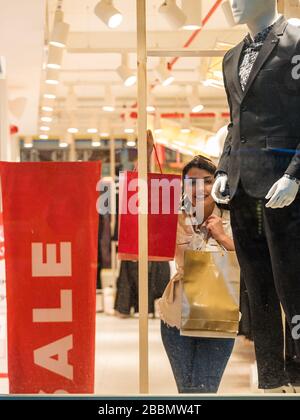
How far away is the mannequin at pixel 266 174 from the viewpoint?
306cm

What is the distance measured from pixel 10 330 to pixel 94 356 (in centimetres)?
35

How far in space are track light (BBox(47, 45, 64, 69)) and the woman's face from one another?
0.75 metres

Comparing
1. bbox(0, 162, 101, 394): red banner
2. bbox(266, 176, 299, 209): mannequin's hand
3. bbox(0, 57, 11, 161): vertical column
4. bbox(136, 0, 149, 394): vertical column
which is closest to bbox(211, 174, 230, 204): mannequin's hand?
bbox(266, 176, 299, 209): mannequin's hand

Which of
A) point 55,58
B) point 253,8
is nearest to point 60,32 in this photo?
point 55,58

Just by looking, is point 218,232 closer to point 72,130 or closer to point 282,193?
point 282,193

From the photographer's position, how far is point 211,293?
3.21m

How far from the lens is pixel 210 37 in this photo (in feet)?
11.0

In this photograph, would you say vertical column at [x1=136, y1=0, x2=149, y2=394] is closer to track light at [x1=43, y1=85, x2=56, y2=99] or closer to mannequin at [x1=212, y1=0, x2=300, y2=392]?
mannequin at [x1=212, y1=0, x2=300, y2=392]

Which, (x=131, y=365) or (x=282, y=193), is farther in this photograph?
(x=131, y=365)

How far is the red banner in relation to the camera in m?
3.29

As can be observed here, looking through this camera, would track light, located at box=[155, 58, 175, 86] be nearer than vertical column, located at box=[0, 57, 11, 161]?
Yes

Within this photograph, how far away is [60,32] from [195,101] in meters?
0.64

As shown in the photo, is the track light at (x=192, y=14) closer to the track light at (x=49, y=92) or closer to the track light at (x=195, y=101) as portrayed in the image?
the track light at (x=195, y=101)
